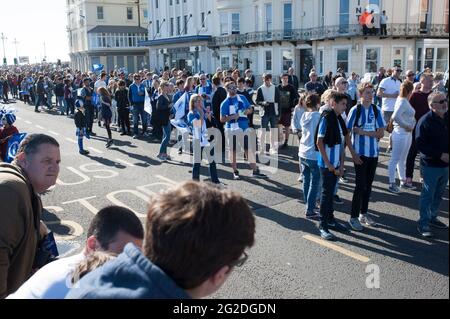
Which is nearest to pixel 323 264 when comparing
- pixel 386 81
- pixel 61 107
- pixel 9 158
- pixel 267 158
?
pixel 9 158

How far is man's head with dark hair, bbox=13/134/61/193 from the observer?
2742mm

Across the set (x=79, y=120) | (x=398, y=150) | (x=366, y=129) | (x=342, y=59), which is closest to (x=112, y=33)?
(x=342, y=59)

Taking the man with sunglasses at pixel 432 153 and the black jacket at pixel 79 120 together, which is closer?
the man with sunglasses at pixel 432 153

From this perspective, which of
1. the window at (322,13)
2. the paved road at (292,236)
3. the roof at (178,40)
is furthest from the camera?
the roof at (178,40)

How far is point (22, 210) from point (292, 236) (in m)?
4.00

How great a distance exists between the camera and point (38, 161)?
9.09 feet

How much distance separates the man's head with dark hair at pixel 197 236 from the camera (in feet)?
4.50

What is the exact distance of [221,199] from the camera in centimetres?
144

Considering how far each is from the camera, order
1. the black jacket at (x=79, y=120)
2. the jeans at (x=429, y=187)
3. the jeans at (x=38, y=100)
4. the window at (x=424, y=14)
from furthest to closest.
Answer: the window at (x=424, y=14) < the jeans at (x=38, y=100) < the black jacket at (x=79, y=120) < the jeans at (x=429, y=187)

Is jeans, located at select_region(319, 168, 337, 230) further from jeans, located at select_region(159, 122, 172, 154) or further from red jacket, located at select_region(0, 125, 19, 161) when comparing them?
jeans, located at select_region(159, 122, 172, 154)

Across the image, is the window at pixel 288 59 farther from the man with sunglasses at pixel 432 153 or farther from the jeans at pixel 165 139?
the man with sunglasses at pixel 432 153

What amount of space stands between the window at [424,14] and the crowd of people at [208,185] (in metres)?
23.2

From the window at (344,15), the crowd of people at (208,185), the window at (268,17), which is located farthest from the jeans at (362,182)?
the window at (268,17)

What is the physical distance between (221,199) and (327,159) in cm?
424
